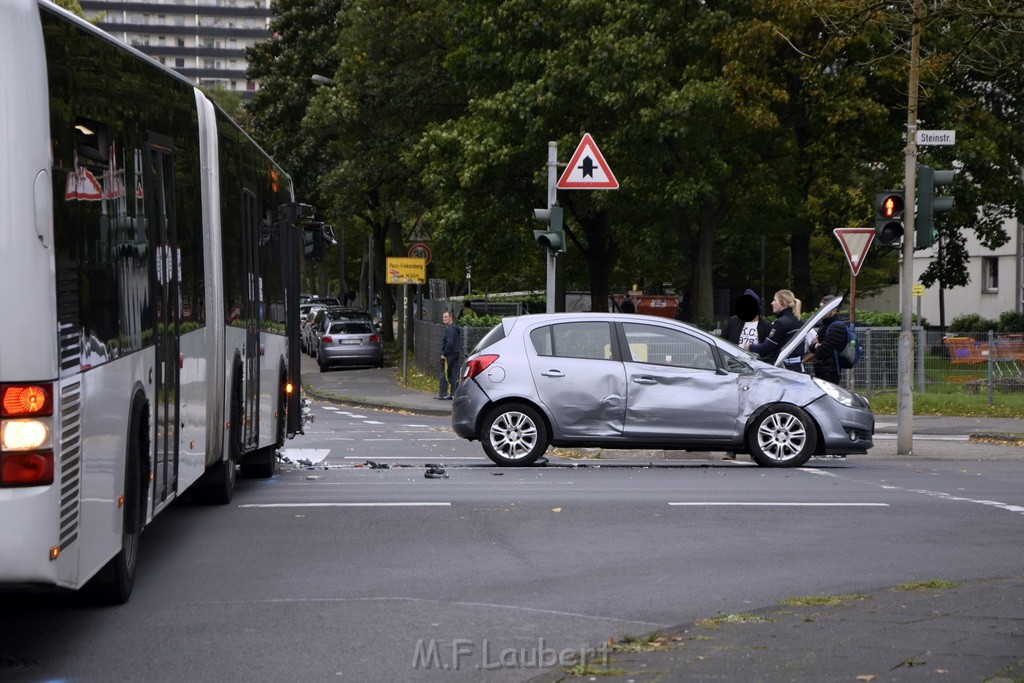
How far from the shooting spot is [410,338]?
5188 cm

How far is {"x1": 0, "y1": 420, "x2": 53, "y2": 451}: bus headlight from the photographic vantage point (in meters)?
5.74

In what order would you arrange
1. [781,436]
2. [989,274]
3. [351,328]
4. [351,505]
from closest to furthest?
[351,505] → [781,436] → [351,328] → [989,274]

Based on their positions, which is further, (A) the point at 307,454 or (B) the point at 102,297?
(A) the point at 307,454

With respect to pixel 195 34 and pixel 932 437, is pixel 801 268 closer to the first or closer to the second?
pixel 932 437

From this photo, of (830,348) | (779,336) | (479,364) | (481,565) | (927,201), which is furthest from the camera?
(830,348)

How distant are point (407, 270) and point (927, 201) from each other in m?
20.1

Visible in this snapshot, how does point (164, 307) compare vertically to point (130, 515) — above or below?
above

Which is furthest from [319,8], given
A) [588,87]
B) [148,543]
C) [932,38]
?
[148,543]

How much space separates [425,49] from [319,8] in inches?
326

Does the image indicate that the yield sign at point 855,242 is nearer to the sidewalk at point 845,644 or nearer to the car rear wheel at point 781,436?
the car rear wheel at point 781,436

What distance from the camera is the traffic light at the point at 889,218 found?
17797 millimetres

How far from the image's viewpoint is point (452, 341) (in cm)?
3111

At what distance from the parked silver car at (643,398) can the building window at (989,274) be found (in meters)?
46.6

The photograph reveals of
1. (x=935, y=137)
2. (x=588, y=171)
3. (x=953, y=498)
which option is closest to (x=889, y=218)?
(x=935, y=137)
